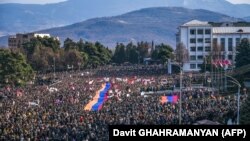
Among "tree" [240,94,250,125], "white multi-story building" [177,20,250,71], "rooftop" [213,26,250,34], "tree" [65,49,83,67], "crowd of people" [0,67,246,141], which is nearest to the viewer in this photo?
"tree" [240,94,250,125]

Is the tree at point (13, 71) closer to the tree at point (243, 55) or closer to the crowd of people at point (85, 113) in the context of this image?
the crowd of people at point (85, 113)

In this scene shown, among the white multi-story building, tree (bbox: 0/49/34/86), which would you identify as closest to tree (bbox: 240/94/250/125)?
tree (bbox: 0/49/34/86)

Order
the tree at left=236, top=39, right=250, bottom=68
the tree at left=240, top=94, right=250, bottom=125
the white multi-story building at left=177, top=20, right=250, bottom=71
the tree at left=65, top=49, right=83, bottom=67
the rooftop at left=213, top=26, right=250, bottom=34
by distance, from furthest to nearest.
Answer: the rooftop at left=213, top=26, right=250, bottom=34
the tree at left=65, top=49, right=83, bottom=67
the white multi-story building at left=177, top=20, right=250, bottom=71
the tree at left=236, top=39, right=250, bottom=68
the tree at left=240, top=94, right=250, bottom=125

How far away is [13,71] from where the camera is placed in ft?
244

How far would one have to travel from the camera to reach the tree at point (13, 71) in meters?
73.4

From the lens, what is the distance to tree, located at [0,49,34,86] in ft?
241

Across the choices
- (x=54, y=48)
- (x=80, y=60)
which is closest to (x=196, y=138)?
(x=80, y=60)

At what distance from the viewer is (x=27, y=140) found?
30516mm

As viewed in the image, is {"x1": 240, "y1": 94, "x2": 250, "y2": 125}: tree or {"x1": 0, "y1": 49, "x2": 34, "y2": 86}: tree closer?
{"x1": 240, "y1": 94, "x2": 250, "y2": 125}: tree

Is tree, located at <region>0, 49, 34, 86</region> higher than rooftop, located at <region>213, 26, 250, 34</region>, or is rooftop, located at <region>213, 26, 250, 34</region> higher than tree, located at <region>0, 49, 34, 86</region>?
rooftop, located at <region>213, 26, 250, 34</region>

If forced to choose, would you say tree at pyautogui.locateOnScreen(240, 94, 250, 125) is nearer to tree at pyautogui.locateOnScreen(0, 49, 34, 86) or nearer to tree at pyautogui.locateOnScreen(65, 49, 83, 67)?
tree at pyautogui.locateOnScreen(0, 49, 34, 86)

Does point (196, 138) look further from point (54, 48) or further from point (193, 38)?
point (54, 48)

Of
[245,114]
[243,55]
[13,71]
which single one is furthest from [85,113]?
[243,55]

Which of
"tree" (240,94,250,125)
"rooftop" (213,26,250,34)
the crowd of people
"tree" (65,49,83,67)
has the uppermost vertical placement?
"rooftop" (213,26,250,34)
